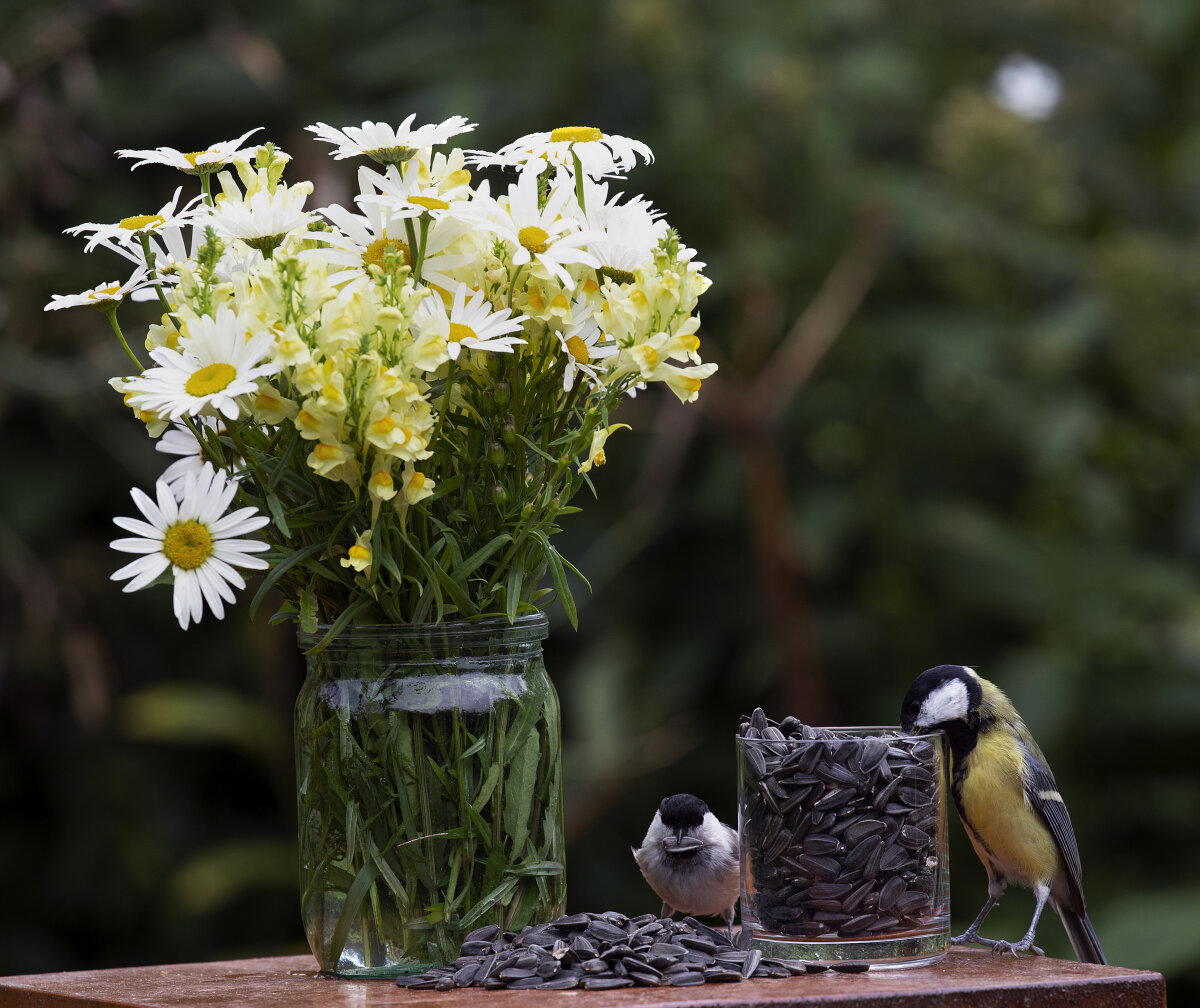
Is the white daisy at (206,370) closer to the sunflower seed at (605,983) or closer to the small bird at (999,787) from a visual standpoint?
the sunflower seed at (605,983)

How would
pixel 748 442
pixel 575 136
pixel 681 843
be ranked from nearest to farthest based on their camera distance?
pixel 575 136 < pixel 681 843 < pixel 748 442

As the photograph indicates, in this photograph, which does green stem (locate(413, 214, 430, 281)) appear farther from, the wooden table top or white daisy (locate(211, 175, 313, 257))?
the wooden table top

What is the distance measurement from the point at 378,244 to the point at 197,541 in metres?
0.32

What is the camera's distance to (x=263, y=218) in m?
1.42

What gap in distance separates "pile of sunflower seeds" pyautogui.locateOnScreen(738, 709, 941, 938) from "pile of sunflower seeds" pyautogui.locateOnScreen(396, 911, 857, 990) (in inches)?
2.1

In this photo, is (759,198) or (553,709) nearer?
(553,709)

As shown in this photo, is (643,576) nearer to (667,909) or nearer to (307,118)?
(307,118)

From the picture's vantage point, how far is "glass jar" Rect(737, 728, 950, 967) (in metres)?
1.39

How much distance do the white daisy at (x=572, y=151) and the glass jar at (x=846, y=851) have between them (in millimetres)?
561

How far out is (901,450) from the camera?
14.5ft

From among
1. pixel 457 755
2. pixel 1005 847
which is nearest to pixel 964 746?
pixel 1005 847

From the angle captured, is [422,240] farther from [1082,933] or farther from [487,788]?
[1082,933]

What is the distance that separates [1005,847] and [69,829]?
358cm

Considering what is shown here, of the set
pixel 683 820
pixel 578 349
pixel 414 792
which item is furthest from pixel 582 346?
pixel 683 820
